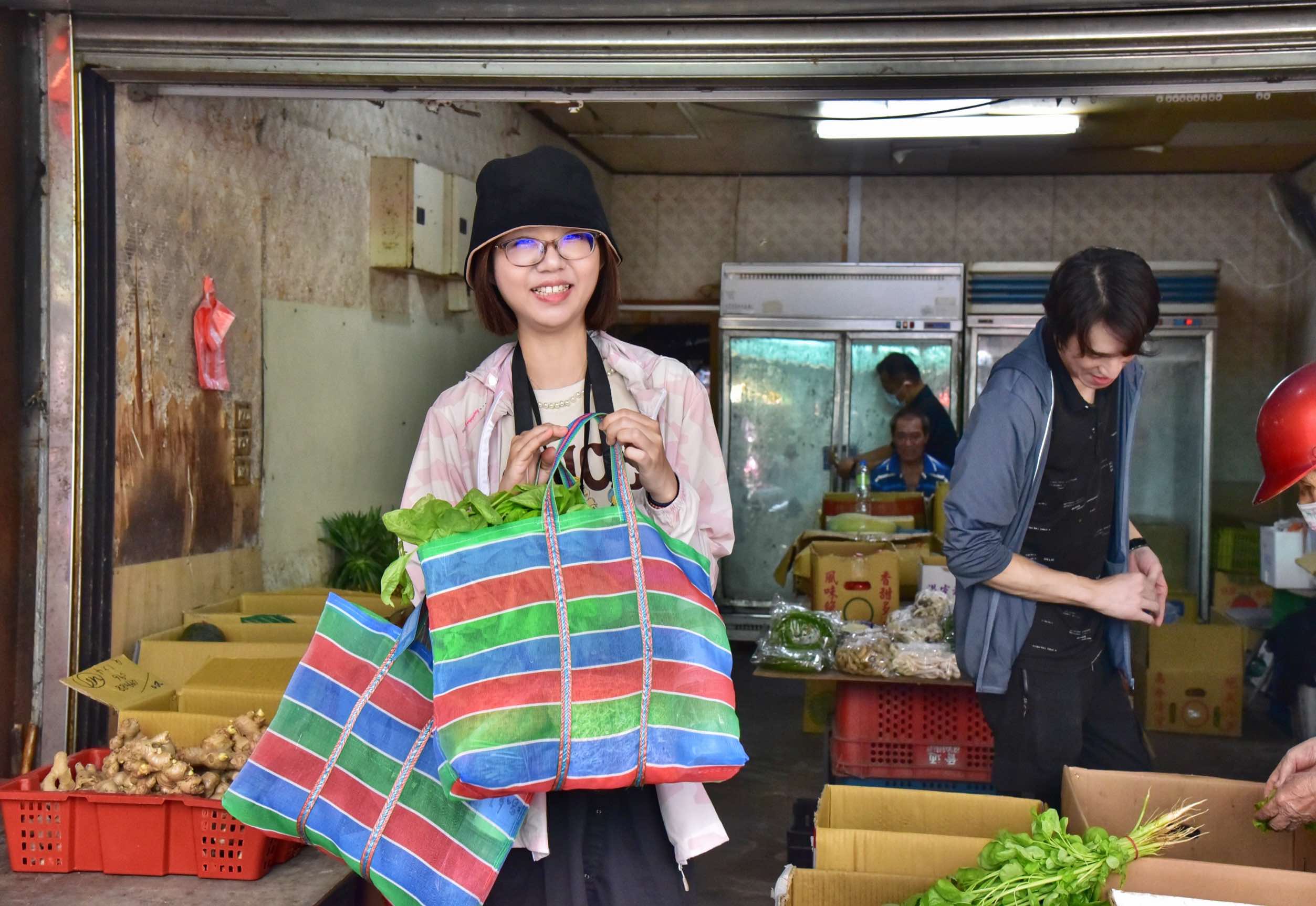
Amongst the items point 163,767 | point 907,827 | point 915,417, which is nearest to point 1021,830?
point 907,827

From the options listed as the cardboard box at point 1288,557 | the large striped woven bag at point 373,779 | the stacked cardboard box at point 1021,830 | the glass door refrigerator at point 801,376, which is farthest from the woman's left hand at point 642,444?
the glass door refrigerator at point 801,376

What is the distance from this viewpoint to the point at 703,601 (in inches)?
61.4

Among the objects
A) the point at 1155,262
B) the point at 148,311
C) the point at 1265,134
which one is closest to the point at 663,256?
the point at 1155,262

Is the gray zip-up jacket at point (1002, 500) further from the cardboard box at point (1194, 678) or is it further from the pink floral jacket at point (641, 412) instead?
the cardboard box at point (1194, 678)

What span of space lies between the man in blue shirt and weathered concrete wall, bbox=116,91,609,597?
3091 mm

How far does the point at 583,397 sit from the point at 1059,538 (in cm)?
124

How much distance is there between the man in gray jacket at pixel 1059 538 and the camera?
241 centimetres

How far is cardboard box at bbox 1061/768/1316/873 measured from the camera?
1.89 meters

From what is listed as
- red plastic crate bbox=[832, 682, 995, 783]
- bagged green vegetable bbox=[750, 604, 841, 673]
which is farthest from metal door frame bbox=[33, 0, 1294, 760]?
red plastic crate bbox=[832, 682, 995, 783]

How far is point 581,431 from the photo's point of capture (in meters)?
1.85

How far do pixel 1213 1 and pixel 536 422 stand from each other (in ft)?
5.49

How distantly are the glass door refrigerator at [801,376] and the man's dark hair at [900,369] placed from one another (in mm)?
451

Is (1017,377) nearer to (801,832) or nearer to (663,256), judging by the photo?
(801,832)

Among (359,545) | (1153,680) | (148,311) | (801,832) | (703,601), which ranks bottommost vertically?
(1153,680)
